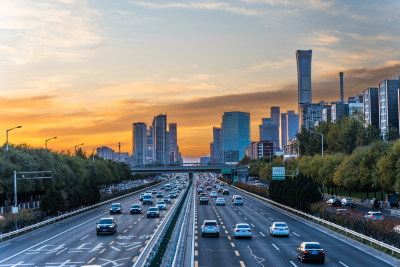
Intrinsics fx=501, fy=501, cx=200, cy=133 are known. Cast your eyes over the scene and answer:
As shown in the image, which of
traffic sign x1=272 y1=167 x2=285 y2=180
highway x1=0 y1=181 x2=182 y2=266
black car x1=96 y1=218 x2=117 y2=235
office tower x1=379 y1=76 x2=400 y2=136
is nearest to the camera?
highway x1=0 y1=181 x2=182 y2=266

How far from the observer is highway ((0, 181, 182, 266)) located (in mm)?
31214

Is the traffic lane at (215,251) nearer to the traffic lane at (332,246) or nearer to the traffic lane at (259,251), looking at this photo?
the traffic lane at (259,251)

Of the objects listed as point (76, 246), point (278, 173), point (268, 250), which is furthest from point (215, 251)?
point (278, 173)

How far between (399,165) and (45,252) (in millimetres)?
48620

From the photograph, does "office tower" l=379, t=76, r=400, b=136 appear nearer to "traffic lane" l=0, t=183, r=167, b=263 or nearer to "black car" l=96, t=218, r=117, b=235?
"traffic lane" l=0, t=183, r=167, b=263

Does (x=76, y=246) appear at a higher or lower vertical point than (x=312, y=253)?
lower

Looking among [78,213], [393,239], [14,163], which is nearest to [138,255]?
[393,239]

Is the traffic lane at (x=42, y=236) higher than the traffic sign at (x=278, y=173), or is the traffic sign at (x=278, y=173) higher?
the traffic sign at (x=278, y=173)

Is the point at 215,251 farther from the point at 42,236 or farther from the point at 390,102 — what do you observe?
the point at 390,102

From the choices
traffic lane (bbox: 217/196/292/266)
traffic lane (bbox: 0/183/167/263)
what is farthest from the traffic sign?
traffic lane (bbox: 217/196/292/266)

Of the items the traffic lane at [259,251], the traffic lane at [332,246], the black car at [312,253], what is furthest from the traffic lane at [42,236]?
the traffic lane at [332,246]

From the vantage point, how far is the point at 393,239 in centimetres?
3344

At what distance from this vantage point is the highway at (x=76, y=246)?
102 ft

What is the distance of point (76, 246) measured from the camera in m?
38.2
